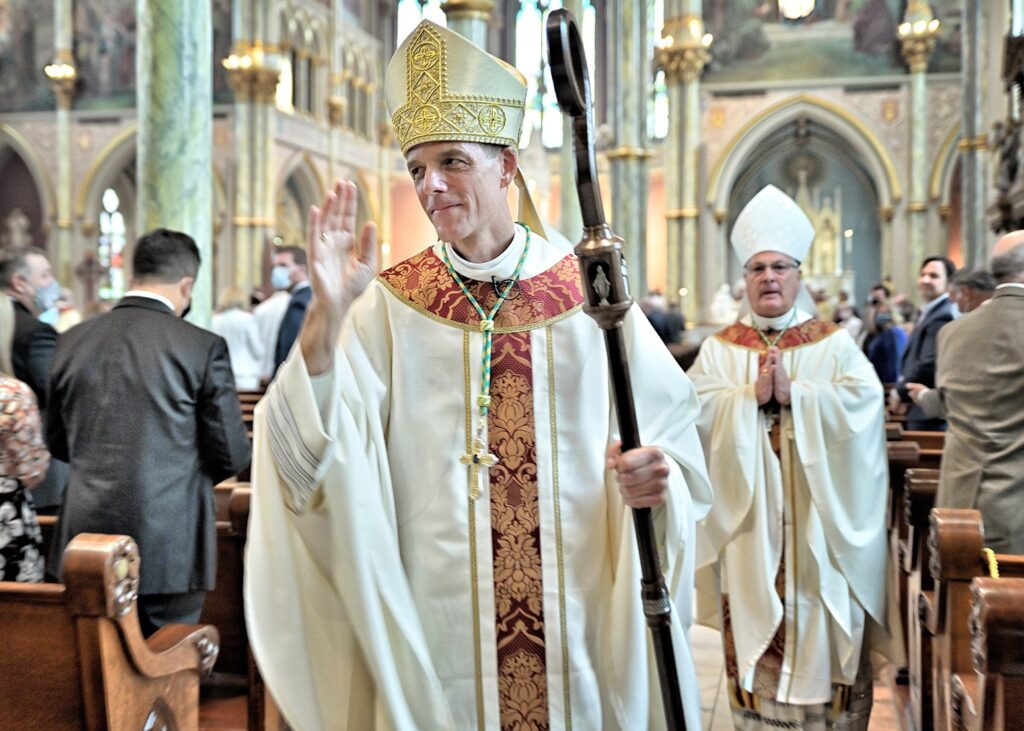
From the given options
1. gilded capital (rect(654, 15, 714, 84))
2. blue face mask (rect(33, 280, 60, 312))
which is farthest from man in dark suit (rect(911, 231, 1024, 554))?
gilded capital (rect(654, 15, 714, 84))

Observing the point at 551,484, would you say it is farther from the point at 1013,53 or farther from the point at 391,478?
→ the point at 1013,53

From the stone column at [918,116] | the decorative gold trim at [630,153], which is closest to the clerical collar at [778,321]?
the decorative gold trim at [630,153]

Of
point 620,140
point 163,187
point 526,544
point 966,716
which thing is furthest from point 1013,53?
point 526,544

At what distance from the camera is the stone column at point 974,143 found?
13.1m

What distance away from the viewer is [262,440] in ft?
7.00

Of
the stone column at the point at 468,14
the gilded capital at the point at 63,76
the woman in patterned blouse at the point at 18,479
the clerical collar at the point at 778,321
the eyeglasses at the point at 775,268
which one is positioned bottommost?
the woman in patterned blouse at the point at 18,479

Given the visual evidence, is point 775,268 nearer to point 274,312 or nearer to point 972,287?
point 972,287

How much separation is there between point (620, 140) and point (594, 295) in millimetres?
13863

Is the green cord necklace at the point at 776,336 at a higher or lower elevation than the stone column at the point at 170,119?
lower

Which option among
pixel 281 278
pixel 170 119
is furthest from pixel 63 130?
→ pixel 170 119

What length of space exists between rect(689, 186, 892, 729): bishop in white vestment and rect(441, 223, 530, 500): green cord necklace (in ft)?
6.31

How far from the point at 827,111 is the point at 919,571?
2059 centimetres

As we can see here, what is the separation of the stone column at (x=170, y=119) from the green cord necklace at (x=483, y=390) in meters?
3.87

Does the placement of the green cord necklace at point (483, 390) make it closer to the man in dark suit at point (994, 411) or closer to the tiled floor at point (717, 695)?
the man in dark suit at point (994, 411)
